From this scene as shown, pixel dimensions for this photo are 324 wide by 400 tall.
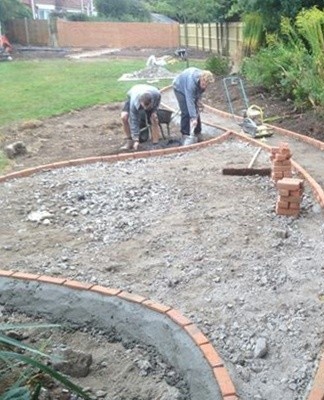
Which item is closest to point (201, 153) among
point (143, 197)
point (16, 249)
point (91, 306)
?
point (143, 197)

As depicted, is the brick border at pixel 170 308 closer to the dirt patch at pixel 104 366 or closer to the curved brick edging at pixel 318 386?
the curved brick edging at pixel 318 386

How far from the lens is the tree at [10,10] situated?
27875 millimetres

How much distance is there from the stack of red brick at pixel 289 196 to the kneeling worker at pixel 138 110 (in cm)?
316

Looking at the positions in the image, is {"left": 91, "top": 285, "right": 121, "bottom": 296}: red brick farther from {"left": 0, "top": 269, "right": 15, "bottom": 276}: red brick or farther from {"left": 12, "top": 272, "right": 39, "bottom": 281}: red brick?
{"left": 0, "top": 269, "right": 15, "bottom": 276}: red brick

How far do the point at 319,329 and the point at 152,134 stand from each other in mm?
5087

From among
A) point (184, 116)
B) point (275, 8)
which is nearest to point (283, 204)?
point (184, 116)

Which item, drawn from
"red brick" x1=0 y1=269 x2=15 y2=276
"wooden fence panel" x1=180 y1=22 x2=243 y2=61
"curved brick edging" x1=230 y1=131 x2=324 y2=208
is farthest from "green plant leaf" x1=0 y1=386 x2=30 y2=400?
"wooden fence panel" x1=180 y1=22 x2=243 y2=61

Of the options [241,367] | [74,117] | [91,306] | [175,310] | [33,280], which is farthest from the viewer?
[74,117]

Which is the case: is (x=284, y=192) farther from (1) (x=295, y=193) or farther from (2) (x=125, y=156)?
(2) (x=125, y=156)

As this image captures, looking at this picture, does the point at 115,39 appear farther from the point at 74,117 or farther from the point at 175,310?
the point at 175,310

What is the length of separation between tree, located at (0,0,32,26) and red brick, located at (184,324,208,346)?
92.5ft

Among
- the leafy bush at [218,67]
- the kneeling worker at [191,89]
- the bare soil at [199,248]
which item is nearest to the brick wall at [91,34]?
the leafy bush at [218,67]

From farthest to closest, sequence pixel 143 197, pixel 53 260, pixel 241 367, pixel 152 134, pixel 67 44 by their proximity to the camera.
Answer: pixel 67 44 → pixel 152 134 → pixel 143 197 → pixel 53 260 → pixel 241 367

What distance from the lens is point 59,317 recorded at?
354 centimetres
